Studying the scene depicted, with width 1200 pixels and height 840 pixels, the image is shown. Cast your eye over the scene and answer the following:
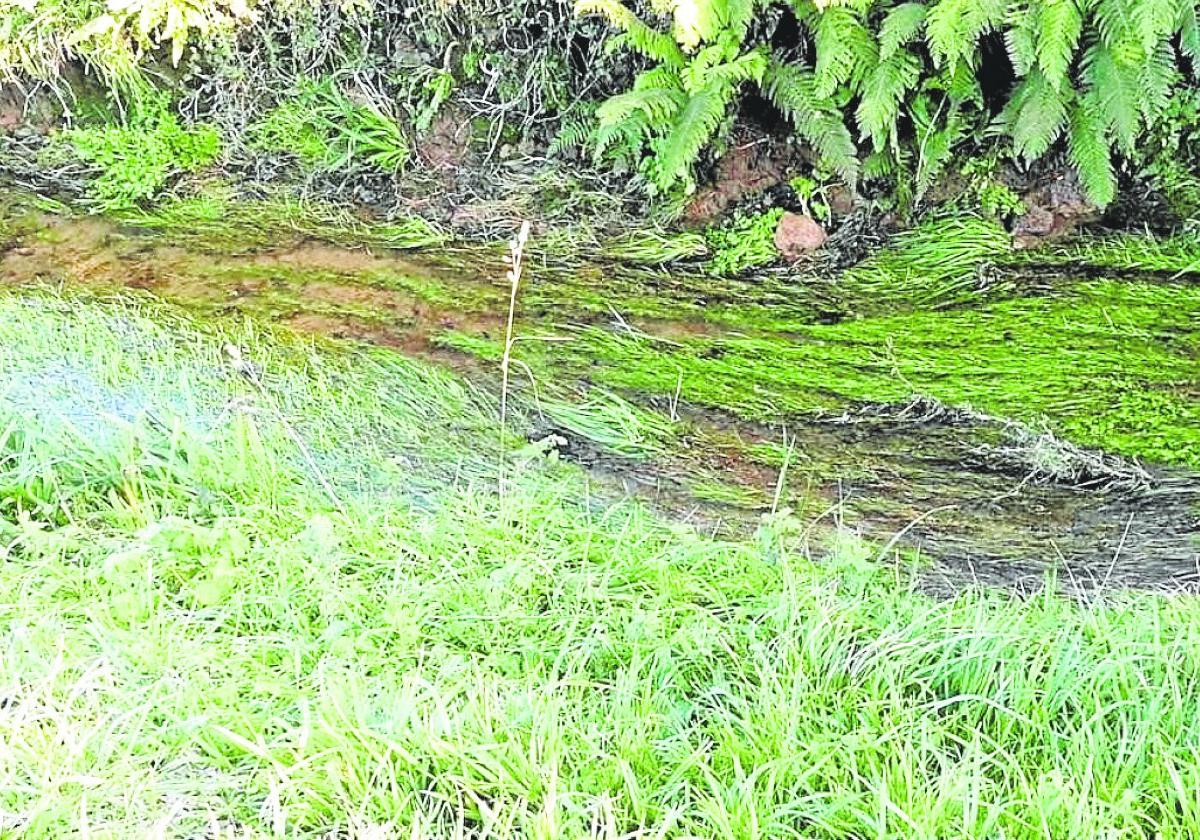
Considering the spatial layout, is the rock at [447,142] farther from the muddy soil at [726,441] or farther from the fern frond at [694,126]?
the fern frond at [694,126]

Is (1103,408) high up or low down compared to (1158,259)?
down

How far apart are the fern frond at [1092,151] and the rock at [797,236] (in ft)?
3.44

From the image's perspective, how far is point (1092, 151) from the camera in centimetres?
430

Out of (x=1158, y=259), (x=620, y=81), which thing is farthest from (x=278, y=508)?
(x=1158, y=259)

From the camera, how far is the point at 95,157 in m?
5.27

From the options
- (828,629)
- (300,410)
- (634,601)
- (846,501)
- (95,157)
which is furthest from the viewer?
(95,157)

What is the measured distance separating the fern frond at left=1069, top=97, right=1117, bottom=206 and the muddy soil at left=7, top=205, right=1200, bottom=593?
1150mm

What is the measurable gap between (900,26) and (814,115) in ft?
1.60

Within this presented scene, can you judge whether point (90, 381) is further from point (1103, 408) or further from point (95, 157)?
point (1103, 408)

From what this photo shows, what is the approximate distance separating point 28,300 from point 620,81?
272 centimetres

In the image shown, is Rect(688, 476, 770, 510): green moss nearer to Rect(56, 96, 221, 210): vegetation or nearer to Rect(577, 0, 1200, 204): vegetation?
Rect(577, 0, 1200, 204): vegetation

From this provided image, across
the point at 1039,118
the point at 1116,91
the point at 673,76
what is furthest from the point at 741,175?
the point at 1116,91

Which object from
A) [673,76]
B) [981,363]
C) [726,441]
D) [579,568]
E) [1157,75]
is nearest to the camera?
[579,568]

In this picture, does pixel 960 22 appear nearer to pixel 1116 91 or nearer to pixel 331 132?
pixel 1116 91
